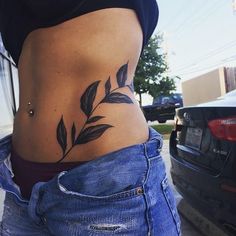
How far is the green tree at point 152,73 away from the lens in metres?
24.0

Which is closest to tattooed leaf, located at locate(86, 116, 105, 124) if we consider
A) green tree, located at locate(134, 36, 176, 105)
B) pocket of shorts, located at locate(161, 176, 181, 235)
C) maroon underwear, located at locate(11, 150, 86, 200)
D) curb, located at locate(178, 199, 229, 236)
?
maroon underwear, located at locate(11, 150, 86, 200)

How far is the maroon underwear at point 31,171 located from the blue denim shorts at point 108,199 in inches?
2.6

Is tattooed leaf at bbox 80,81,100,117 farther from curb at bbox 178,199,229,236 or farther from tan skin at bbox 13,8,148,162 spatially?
curb at bbox 178,199,229,236

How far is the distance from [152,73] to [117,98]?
2345cm

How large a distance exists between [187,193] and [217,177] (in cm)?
68

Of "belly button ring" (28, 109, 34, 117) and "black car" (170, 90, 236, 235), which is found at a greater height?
"belly button ring" (28, 109, 34, 117)

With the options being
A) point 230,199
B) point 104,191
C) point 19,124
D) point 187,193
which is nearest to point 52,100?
point 19,124

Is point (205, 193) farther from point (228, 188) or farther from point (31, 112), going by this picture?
point (31, 112)

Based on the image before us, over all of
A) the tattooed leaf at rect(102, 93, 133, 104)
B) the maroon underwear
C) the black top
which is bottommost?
the maroon underwear

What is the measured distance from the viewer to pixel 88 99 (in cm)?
130

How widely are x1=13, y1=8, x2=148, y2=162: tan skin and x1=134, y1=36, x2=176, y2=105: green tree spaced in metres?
22.4

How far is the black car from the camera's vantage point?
3039 millimetres

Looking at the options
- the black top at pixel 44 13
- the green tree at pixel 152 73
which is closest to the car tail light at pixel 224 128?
the black top at pixel 44 13

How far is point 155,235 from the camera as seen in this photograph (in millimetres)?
1212
